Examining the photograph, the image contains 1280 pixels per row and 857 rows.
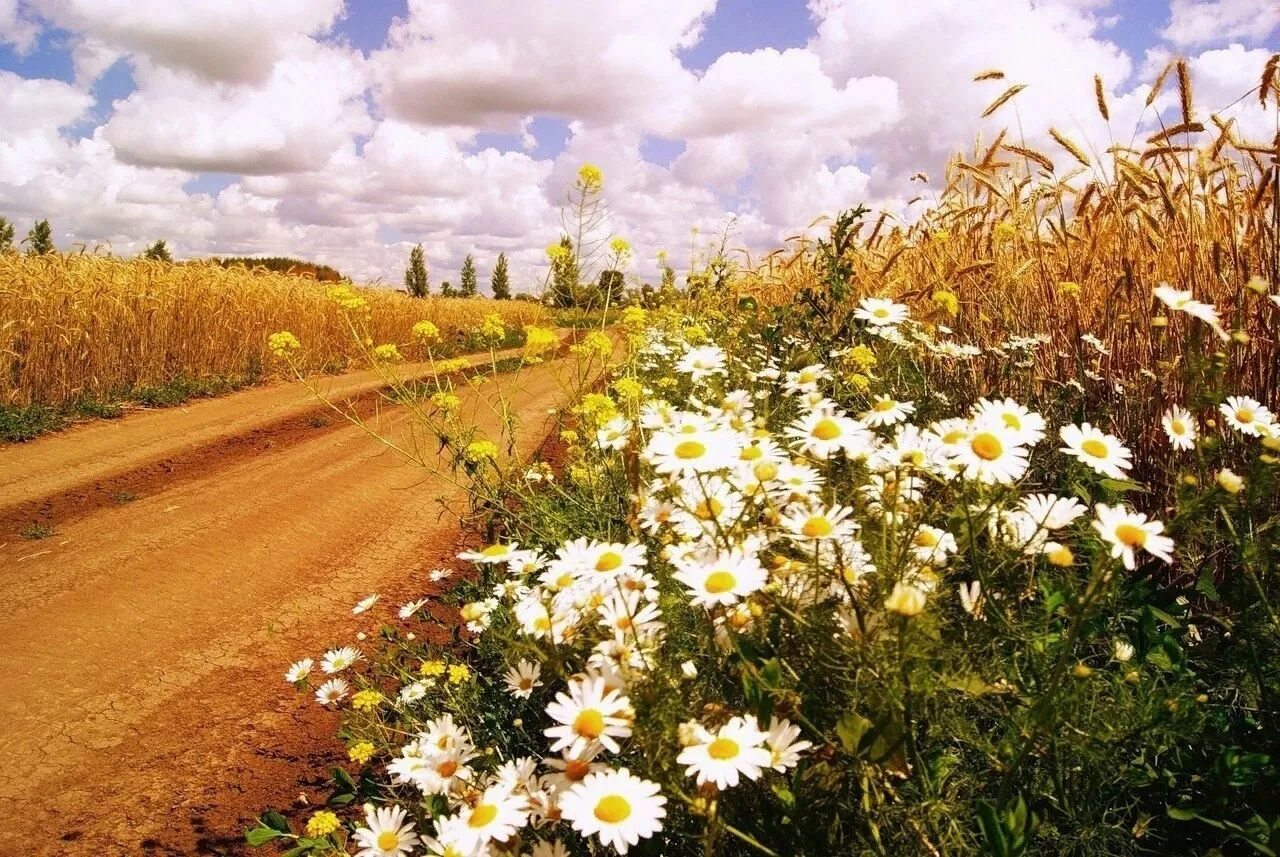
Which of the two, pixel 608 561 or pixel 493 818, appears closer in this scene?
pixel 493 818

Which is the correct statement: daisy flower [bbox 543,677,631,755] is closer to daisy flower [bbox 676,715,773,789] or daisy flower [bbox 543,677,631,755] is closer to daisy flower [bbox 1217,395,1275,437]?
daisy flower [bbox 676,715,773,789]

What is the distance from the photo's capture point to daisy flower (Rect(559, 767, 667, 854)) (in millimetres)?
1110

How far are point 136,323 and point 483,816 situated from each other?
9.98 metres

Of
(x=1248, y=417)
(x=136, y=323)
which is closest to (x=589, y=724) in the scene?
(x=1248, y=417)

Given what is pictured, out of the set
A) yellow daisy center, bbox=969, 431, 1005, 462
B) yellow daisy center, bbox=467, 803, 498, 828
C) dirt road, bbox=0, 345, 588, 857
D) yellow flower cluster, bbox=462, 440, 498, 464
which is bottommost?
dirt road, bbox=0, 345, 588, 857

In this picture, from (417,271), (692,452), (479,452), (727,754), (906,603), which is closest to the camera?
(906,603)

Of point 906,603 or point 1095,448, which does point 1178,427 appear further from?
point 906,603

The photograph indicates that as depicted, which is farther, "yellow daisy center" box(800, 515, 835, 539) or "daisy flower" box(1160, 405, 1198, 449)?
"daisy flower" box(1160, 405, 1198, 449)

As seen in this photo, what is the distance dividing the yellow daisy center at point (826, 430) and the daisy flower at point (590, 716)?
2.20ft

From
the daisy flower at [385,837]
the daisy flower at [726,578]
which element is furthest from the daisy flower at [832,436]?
the daisy flower at [385,837]

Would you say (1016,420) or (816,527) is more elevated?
(1016,420)

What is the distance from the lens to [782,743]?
1.20 meters

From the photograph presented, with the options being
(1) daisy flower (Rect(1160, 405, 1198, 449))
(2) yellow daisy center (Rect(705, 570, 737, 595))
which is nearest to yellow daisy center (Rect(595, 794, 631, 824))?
(2) yellow daisy center (Rect(705, 570, 737, 595))

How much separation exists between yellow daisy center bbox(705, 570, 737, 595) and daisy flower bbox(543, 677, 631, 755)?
9.2 inches
